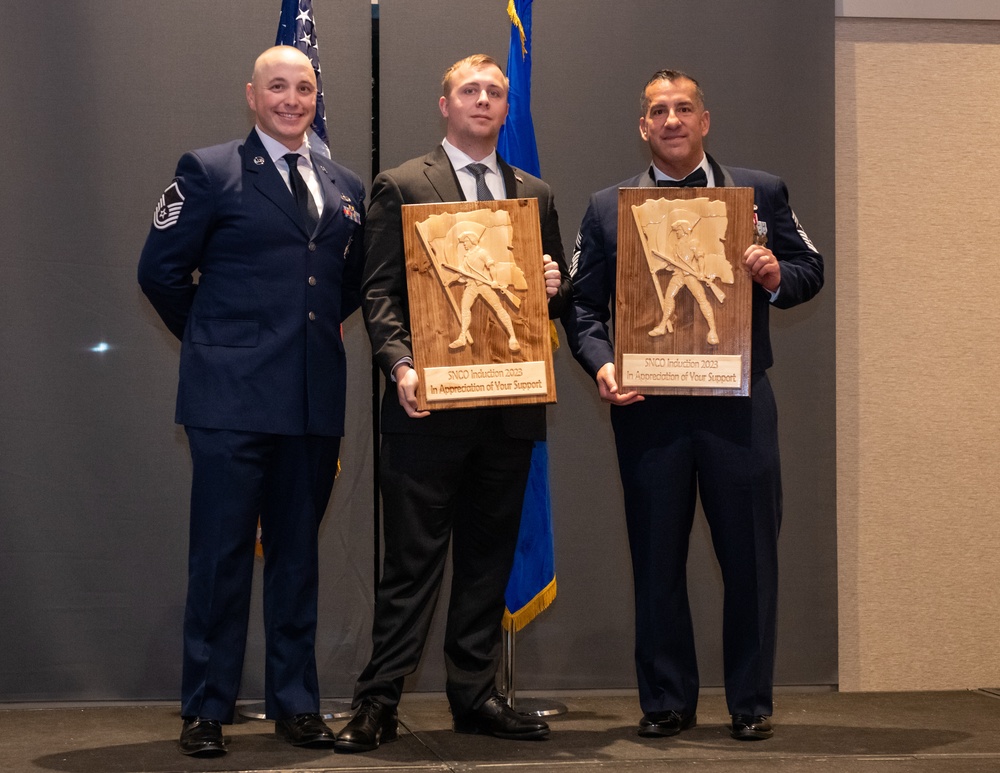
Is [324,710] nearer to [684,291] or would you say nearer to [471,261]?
[471,261]

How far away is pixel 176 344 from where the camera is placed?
400cm

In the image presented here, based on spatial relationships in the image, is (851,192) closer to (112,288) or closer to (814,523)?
(814,523)

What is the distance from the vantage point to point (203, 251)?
295 cm

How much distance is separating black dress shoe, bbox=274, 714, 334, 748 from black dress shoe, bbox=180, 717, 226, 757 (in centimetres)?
17

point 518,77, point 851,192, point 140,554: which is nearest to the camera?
point 518,77

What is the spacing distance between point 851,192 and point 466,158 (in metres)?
1.85

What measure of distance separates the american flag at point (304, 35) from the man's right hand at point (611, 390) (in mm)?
1269

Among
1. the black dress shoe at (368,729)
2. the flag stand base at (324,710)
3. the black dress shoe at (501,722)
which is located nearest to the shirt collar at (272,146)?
the black dress shoe at (368,729)

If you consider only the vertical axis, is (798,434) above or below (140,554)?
above

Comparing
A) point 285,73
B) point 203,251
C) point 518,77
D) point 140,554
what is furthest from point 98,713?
point 518,77

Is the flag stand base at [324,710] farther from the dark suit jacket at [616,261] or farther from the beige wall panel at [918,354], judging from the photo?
the beige wall panel at [918,354]

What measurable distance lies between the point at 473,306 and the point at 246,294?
570mm

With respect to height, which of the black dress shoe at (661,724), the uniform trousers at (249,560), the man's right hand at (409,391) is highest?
the man's right hand at (409,391)

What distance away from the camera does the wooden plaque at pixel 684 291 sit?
119 inches
